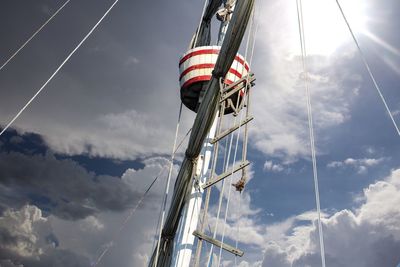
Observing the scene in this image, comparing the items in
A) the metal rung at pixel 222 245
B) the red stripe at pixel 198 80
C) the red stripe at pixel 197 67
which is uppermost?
the red stripe at pixel 197 67

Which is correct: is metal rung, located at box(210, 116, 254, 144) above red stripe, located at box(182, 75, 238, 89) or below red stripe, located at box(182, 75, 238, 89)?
below

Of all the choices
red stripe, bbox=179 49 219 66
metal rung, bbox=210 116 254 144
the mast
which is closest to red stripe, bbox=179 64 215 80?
red stripe, bbox=179 49 219 66

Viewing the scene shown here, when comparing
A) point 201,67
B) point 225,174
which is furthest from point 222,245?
point 201,67

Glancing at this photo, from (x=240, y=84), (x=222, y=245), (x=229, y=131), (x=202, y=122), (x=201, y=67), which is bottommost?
(x=222, y=245)

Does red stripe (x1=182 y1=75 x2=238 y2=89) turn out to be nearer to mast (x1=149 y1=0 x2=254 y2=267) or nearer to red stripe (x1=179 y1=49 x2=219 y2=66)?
red stripe (x1=179 y1=49 x2=219 y2=66)

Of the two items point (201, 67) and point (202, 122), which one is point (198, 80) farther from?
point (202, 122)

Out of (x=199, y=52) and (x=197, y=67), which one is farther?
(x=199, y=52)

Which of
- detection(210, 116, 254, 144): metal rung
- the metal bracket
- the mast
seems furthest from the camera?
the metal bracket

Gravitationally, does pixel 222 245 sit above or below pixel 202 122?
below

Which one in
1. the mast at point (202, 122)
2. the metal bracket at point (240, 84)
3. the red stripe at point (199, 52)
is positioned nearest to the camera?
the mast at point (202, 122)

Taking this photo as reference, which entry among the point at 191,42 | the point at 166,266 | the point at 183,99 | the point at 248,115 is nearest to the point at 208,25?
the point at 191,42

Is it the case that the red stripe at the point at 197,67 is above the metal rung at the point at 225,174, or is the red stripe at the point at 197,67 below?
above

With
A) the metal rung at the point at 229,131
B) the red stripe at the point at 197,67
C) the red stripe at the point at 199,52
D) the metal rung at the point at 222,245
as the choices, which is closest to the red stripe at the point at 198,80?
the red stripe at the point at 197,67

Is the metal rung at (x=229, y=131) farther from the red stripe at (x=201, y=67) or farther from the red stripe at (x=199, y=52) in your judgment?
the red stripe at (x=199, y=52)
